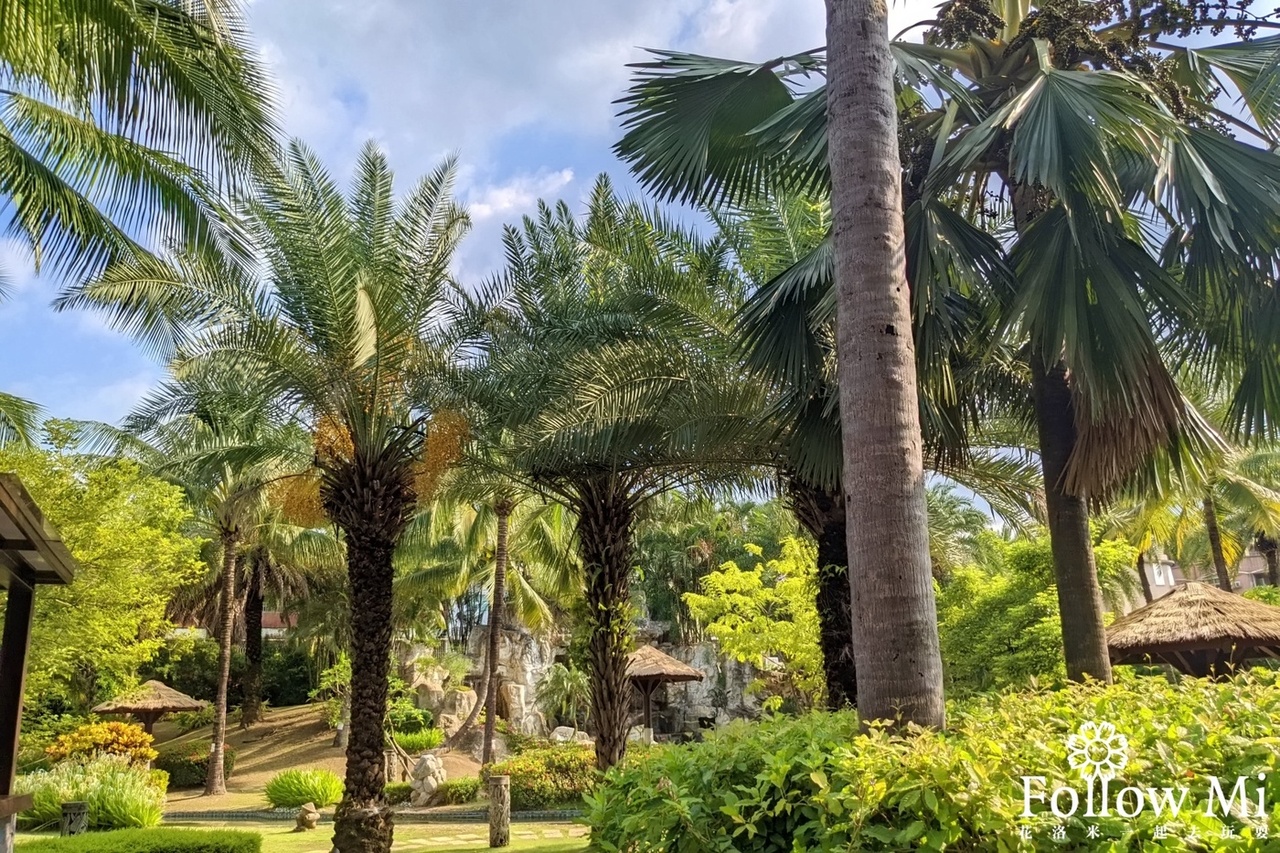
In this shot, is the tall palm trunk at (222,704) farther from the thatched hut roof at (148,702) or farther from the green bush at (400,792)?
the green bush at (400,792)

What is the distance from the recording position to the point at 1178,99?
6645 millimetres

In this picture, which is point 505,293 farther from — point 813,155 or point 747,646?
point 747,646

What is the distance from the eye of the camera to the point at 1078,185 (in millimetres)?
5645

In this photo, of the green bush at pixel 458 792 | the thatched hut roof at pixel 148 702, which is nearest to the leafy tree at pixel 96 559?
the thatched hut roof at pixel 148 702

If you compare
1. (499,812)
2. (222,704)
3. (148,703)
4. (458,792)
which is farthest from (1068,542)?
(148,703)

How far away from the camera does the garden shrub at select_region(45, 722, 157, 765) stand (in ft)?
62.0

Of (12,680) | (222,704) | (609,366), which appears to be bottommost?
(222,704)

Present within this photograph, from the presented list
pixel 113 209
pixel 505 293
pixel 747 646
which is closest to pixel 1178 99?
pixel 505 293

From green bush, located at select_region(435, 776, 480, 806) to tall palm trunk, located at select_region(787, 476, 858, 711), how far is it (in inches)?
542

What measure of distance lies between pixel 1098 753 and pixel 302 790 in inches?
775

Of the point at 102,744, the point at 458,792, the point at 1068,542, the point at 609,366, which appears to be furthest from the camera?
the point at 458,792

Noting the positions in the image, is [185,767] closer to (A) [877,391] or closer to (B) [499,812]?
(B) [499,812]

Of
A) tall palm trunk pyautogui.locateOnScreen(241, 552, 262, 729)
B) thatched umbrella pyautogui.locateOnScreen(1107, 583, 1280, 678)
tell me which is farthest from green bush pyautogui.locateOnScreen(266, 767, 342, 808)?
thatched umbrella pyautogui.locateOnScreen(1107, 583, 1280, 678)

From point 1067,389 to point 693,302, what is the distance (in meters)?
4.49
